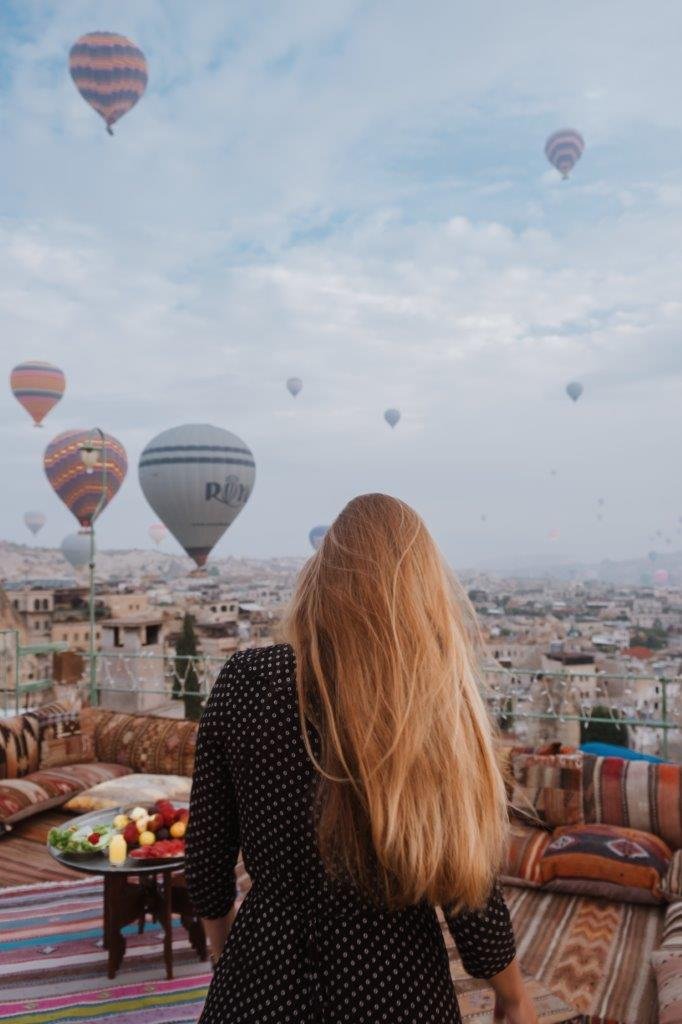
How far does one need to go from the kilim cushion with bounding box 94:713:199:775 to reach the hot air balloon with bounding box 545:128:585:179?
26785 mm

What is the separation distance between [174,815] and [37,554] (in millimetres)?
65781

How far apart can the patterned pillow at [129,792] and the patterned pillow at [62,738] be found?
83cm

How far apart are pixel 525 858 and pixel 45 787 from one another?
338 centimetres

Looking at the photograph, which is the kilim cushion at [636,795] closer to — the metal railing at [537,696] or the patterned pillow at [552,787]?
the patterned pillow at [552,787]

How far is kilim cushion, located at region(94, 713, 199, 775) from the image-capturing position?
6004 mm

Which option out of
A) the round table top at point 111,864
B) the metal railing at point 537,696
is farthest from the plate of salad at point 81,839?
the metal railing at point 537,696

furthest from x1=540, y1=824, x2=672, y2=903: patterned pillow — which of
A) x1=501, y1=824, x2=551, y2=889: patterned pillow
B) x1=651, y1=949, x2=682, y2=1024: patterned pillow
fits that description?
x1=651, y1=949, x2=682, y2=1024: patterned pillow

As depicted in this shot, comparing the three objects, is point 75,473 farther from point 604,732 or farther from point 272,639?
point 272,639

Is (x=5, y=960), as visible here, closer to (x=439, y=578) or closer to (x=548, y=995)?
(x=548, y=995)

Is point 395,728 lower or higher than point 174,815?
higher

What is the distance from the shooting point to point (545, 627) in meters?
31.8

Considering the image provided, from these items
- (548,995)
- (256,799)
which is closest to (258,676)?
(256,799)

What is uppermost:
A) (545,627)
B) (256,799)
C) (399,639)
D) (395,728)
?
(399,639)

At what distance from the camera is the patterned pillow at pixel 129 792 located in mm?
5109
